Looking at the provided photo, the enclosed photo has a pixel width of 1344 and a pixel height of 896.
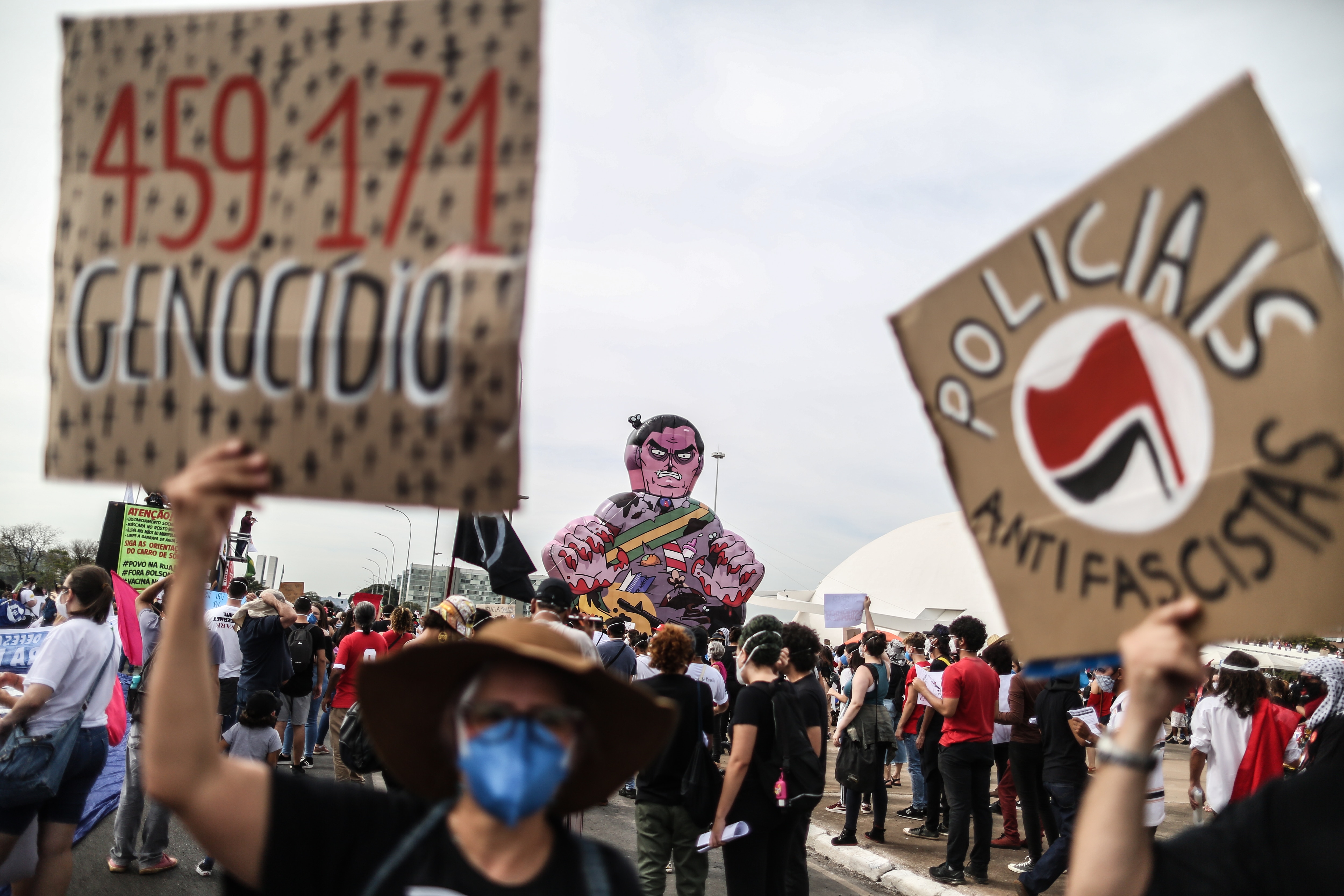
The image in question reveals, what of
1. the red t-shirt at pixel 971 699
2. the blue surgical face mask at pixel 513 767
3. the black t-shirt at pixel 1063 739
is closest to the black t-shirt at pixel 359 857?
the blue surgical face mask at pixel 513 767

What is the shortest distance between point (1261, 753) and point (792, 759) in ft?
9.57

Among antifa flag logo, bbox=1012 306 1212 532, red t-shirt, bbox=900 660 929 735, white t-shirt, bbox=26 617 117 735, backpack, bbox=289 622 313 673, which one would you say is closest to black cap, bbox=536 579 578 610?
white t-shirt, bbox=26 617 117 735

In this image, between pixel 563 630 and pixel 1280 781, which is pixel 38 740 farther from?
pixel 1280 781

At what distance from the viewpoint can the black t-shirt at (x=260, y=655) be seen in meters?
8.59

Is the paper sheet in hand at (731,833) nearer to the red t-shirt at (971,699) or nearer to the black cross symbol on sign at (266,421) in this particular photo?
the red t-shirt at (971,699)

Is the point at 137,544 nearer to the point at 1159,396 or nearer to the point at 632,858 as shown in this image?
the point at 632,858

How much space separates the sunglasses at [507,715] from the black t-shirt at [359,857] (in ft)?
0.69

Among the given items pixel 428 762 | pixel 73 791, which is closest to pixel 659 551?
pixel 73 791

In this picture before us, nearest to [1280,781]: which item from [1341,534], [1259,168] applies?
[1341,534]

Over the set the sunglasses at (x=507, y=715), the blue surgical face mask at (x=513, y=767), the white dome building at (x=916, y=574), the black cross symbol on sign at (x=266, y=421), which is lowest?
the white dome building at (x=916, y=574)

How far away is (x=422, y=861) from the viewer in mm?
1809

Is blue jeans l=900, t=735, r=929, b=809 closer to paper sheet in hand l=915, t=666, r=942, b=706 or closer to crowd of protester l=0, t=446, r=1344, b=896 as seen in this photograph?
crowd of protester l=0, t=446, r=1344, b=896

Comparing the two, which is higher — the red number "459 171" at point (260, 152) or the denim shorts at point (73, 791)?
the red number "459 171" at point (260, 152)

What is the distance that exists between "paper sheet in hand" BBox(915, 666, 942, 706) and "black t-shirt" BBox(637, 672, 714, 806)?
3.97 metres
